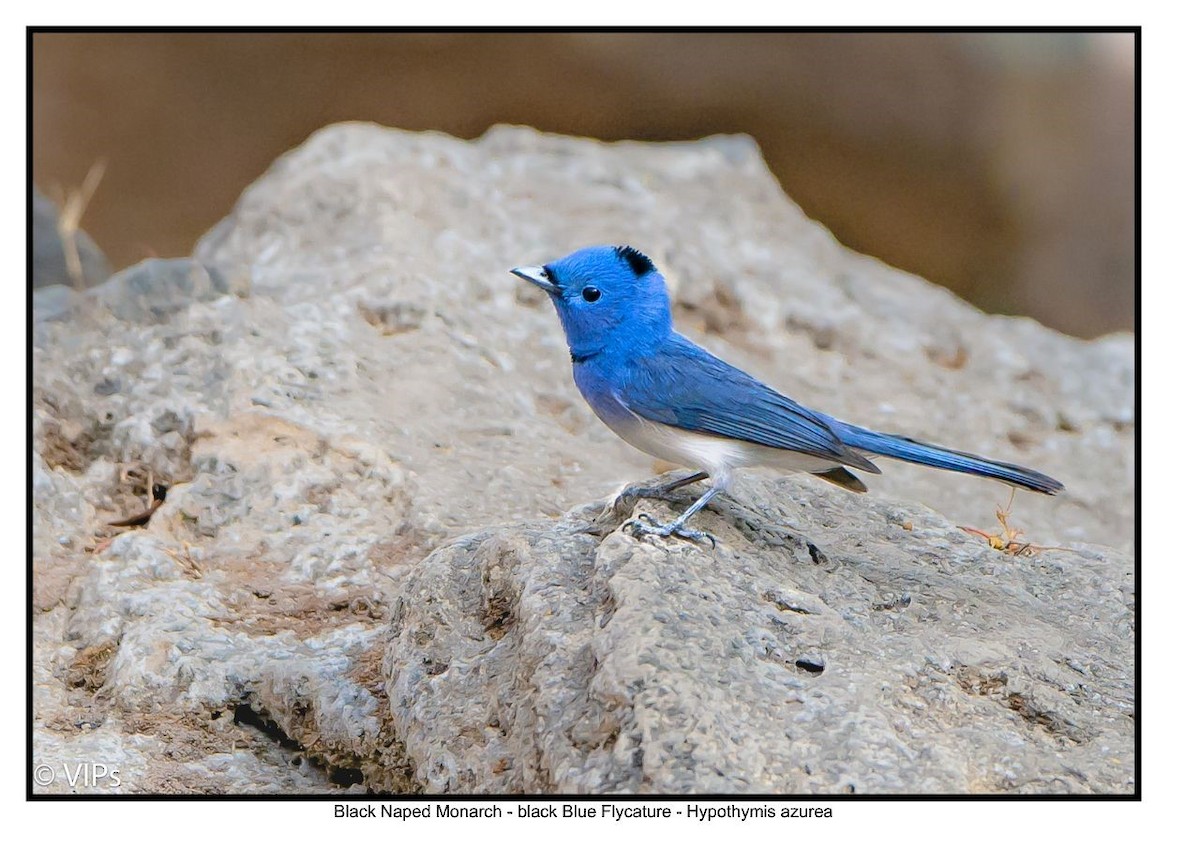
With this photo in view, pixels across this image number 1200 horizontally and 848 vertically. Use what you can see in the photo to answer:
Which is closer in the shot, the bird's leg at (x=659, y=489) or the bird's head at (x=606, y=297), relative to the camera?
the bird's leg at (x=659, y=489)

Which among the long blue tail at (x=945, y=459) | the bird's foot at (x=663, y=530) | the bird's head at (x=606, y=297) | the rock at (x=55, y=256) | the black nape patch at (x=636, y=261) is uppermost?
the rock at (x=55, y=256)

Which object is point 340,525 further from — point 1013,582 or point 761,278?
point 761,278

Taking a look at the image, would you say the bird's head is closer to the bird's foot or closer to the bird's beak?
the bird's beak

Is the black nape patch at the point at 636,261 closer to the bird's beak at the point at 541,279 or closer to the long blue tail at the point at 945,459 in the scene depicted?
the bird's beak at the point at 541,279

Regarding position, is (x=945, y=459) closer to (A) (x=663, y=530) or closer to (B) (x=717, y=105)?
(A) (x=663, y=530)

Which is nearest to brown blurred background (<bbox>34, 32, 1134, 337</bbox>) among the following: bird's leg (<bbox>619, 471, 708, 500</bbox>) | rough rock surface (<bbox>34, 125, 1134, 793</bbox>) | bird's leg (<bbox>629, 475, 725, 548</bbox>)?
rough rock surface (<bbox>34, 125, 1134, 793</bbox>)

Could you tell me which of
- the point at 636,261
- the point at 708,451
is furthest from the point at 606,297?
the point at 708,451

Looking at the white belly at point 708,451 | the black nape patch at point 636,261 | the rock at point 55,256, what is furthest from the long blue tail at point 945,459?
the rock at point 55,256
